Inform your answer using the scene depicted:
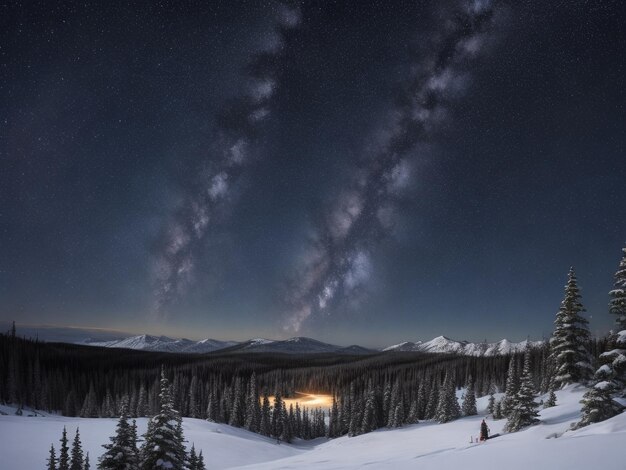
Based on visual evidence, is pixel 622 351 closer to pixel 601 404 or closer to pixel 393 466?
pixel 601 404

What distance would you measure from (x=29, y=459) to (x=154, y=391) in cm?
7525

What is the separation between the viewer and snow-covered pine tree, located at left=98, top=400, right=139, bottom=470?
883 inches

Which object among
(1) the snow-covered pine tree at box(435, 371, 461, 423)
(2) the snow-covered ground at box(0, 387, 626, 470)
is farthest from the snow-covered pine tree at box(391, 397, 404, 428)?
(2) the snow-covered ground at box(0, 387, 626, 470)

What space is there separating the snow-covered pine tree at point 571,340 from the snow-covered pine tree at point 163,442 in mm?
34038

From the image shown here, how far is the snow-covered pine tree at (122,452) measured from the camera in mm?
22438

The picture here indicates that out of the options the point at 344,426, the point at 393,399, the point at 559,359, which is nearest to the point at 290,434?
the point at 344,426

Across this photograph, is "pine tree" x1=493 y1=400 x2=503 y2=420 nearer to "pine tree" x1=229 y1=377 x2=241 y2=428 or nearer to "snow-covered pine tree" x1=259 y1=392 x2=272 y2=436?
"snow-covered pine tree" x1=259 y1=392 x2=272 y2=436

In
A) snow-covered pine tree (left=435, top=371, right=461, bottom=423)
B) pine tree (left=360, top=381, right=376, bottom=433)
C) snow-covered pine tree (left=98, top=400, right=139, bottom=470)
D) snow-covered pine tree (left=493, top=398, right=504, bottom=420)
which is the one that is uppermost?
snow-covered pine tree (left=98, top=400, right=139, bottom=470)

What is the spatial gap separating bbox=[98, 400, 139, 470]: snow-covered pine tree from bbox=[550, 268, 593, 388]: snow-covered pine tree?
1439 inches

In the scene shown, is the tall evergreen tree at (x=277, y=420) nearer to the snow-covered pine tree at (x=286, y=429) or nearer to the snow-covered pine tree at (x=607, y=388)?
the snow-covered pine tree at (x=286, y=429)

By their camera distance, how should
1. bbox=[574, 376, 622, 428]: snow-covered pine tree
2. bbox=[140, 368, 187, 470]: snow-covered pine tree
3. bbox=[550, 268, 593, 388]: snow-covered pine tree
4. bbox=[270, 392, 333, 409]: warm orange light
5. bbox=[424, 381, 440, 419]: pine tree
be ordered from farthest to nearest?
bbox=[270, 392, 333, 409]: warm orange light < bbox=[424, 381, 440, 419]: pine tree < bbox=[550, 268, 593, 388]: snow-covered pine tree < bbox=[140, 368, 187, 470]: snow-covered pine tree < bbox=[574, 376, 622, 428]: snow-covered pine tree

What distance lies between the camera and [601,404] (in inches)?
819

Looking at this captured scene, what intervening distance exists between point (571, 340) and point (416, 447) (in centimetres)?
1946

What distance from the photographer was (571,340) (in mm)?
35375
